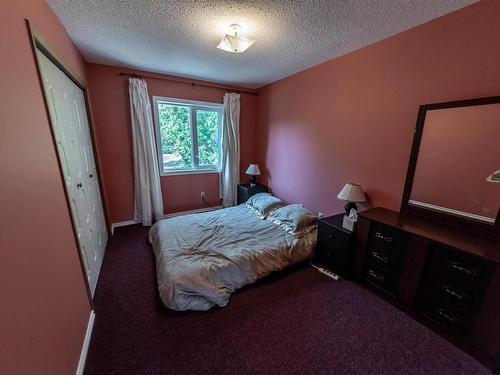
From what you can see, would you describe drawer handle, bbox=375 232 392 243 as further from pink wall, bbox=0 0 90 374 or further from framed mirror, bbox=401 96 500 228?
pink wall, bbox=0 0 90 374

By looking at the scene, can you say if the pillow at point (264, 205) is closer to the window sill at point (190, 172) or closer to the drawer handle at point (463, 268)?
the window sill at point (190, 172)

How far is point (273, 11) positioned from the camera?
5.28ft

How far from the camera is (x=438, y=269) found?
1519mm

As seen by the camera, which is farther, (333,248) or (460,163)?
(333,248)

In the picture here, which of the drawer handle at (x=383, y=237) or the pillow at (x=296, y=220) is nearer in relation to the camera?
the drawer handle at (x=383, y=237)

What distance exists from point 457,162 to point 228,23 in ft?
7.40

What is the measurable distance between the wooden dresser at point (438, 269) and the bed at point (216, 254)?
26.4 inches

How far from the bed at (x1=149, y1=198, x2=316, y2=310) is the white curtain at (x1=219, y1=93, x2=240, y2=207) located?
126 cm

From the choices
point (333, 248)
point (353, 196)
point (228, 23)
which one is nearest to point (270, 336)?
point (333, 248)

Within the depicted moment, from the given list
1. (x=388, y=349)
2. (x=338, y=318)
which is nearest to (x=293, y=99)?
(x=338, y=318)

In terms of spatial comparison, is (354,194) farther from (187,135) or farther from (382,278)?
(187,135)

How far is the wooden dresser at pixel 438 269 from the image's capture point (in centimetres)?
131

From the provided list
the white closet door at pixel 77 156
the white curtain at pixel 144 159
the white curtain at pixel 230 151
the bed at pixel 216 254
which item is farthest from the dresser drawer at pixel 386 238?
the white curtain at pixel 144 159

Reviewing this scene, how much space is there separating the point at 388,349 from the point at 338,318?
0.35 metres
